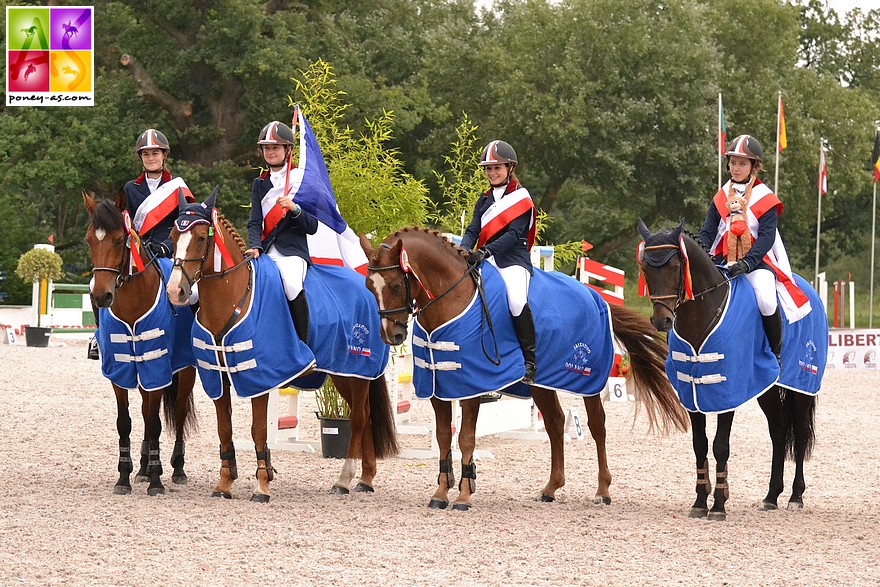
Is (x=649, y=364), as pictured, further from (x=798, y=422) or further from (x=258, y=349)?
(x=258, y=349)

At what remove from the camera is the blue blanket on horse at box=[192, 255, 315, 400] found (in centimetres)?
773

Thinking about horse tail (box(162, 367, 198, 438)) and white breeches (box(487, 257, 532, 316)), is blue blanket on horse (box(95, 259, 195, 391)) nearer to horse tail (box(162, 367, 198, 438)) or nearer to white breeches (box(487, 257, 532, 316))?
horse tail (box(162, 367, 198, 438))

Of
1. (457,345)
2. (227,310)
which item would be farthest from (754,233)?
(227,310)

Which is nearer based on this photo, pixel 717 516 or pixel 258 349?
pixel 717 516

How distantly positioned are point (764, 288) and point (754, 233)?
1.48 ft

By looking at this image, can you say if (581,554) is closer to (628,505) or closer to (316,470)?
(628,505)

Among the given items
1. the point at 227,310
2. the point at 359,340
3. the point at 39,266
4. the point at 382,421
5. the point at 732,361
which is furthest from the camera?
the point at 39,266

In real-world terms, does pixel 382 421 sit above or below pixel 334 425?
above

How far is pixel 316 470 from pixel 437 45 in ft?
89.0

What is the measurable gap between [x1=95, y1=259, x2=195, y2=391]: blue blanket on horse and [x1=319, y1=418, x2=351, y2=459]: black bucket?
8.06 ft

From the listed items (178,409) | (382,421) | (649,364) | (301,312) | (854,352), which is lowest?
(382,421)

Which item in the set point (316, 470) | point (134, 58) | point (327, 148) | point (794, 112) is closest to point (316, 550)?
point (316, 470)

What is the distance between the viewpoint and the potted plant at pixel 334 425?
1041 centimetres

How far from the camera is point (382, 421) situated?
889cm
